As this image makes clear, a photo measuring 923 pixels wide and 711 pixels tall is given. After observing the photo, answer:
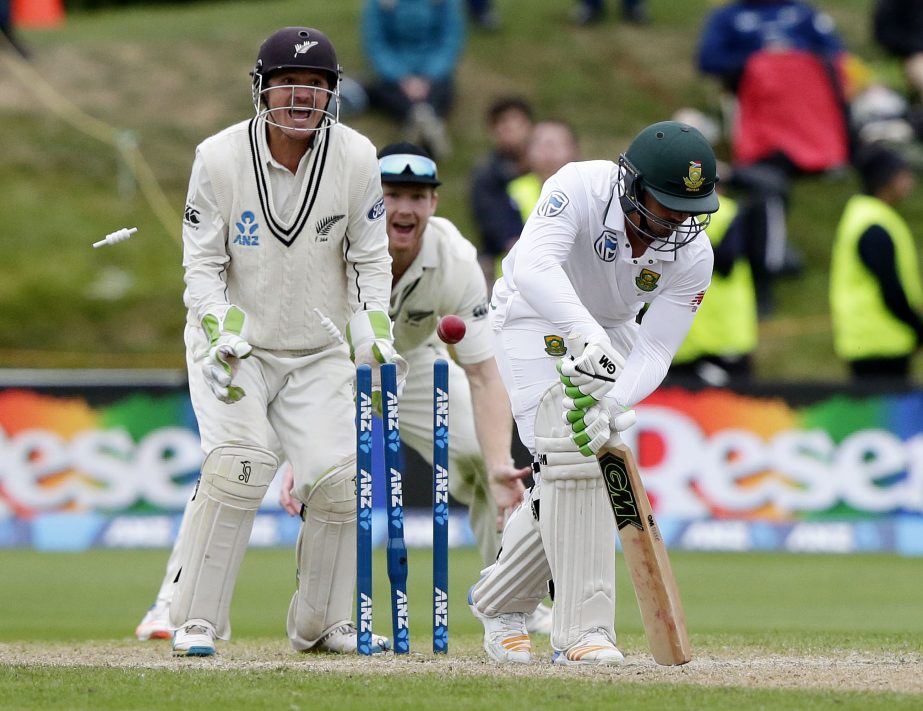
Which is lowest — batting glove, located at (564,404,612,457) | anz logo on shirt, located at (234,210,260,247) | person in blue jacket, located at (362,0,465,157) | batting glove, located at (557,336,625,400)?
batting glove, located at (564,404,612,457)

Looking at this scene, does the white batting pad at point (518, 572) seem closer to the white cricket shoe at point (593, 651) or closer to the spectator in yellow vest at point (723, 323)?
the white cricket shoe at point (593, 651)

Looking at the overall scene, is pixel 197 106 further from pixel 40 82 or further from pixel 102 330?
pixel 102 330

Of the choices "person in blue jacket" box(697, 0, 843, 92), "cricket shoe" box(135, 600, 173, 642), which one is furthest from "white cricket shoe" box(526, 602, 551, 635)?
"person in blue jacket" box(697, 0, 843, 92)

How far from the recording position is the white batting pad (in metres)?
6.02

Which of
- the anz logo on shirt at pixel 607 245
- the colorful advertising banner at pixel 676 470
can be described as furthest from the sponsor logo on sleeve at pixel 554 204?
the colorful advertising banner at pixel 676 470

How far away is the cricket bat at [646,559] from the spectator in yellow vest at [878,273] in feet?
19.4

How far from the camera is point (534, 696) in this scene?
16.0 feet

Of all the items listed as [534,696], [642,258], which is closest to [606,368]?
[642,258]

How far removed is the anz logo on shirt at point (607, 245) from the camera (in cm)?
590

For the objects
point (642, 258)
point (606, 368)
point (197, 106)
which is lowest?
point (606, 368)

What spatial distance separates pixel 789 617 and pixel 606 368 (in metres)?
3.32

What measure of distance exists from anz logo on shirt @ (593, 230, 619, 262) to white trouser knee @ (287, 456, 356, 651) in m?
1.23

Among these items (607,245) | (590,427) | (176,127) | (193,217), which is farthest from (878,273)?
(176,127)

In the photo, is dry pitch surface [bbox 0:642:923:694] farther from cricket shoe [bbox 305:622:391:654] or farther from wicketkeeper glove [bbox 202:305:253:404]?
wicketkeeper glove [bbox 202:305:253:404]
